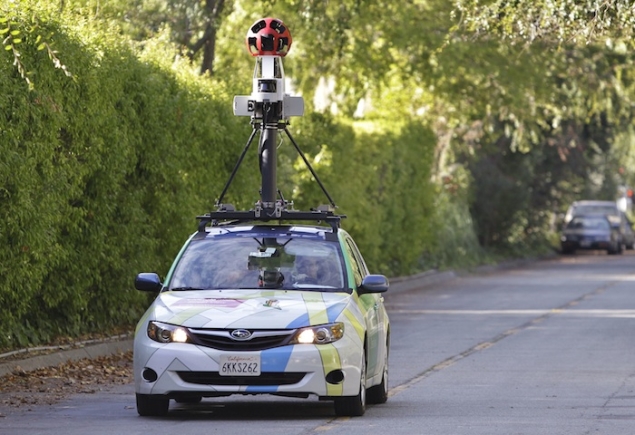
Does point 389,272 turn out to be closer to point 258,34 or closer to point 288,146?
point 288,146

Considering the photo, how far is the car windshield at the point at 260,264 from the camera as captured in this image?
12086 millimetres

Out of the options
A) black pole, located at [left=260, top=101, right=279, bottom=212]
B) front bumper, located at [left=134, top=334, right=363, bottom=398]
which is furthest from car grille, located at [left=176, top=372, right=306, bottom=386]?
black pole, located at [left=260, top=101, right=279, bottom=212]

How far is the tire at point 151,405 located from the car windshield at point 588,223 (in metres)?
45.5

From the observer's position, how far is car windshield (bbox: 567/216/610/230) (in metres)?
55.8

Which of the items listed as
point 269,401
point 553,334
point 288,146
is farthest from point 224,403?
point 288,146

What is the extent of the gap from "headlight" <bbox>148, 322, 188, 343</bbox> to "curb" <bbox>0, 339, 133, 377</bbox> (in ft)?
12.3

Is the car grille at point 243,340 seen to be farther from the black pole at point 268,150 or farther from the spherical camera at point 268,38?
the spherical camera at point 268,38

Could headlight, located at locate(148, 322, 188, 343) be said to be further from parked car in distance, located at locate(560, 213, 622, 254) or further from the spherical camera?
parked car in distance, located at locate(560, 213, 622, 254)

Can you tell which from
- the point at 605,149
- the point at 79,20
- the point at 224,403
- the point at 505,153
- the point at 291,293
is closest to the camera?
the point at 291,293

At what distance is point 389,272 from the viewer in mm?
33969

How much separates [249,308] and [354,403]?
112cm

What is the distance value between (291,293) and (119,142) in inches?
234

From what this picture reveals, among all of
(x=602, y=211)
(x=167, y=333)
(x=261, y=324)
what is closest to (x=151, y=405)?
(x=167, y=333)

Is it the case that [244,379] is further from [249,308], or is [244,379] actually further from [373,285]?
[373,285]
